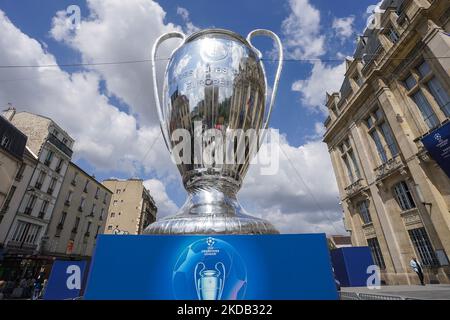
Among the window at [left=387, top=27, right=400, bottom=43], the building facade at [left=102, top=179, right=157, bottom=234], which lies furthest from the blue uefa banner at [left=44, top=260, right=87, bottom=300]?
the building facade at [left=102, top=179, right=157, bottom=234]

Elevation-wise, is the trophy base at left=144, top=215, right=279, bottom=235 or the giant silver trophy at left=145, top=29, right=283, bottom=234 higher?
the giant silver trophy at left=145, top=29, right=283, bottom=234

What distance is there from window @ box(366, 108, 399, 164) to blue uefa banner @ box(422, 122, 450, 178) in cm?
440

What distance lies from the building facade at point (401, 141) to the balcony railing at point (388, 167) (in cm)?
6

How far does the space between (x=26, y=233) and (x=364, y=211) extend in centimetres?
2435

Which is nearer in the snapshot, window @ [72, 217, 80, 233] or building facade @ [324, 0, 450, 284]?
building facade @ [324, 0, 450, 284]

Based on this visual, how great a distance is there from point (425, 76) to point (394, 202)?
715 centimetres

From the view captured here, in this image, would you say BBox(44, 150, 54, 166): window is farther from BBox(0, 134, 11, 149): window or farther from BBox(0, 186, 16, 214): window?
BBox(0, 134, 11, 149): window

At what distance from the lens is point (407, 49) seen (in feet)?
40.4

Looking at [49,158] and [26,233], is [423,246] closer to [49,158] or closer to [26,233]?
[26,233]

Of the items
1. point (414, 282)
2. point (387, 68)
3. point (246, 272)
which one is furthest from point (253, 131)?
point (387, 68)

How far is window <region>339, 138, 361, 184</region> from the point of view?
57.9 feet

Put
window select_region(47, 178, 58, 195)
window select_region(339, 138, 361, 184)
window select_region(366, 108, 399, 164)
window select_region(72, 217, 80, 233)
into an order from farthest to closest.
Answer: window select_region(72, 217, 80, 233), window select_region(47, 178, 58, 195), window select_region(339, 138, 361, 184), window select_region(366, 108, 399, 164)

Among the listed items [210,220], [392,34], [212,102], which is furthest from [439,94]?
[210,220]

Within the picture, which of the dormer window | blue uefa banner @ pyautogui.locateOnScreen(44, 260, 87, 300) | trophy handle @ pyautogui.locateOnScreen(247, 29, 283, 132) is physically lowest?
blue uefa banner @ pyautogui.locateOnScreen(44, 260, 87, 300)
